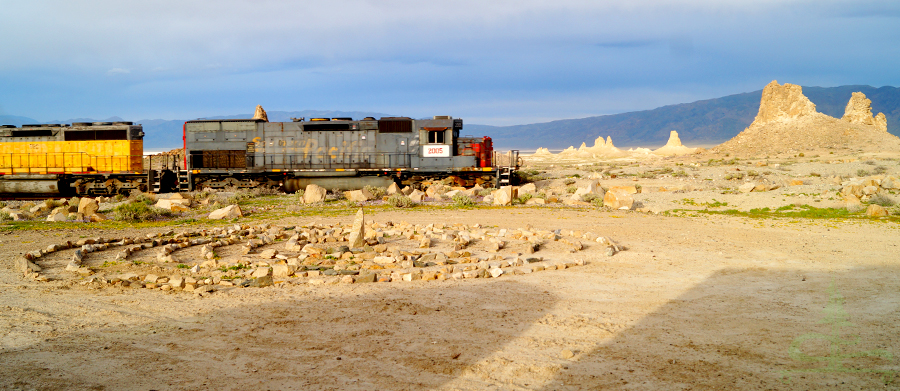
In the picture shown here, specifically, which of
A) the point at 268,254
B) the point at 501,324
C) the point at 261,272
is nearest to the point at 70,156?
the point at 268,254

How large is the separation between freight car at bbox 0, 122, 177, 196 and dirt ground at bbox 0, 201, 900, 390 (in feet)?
56.8

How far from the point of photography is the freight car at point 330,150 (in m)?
25.5

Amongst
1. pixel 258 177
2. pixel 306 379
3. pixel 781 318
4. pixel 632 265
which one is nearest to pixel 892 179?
pixel 632 265

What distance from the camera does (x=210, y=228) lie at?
46.1ft

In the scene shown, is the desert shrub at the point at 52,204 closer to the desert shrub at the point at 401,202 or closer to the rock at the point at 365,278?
the desert shrub at the point at 401,202

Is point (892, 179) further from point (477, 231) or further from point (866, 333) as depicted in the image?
point (866, 333)

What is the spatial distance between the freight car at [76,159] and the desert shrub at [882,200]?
2730cm

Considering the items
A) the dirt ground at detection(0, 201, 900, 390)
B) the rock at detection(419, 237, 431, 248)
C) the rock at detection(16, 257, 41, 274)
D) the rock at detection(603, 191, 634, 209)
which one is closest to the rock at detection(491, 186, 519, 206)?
the rock at detection(603, 191, 634, 209)

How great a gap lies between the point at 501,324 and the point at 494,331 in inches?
9.7

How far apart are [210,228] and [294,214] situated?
3.50 meters

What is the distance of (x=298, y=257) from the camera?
375 inches

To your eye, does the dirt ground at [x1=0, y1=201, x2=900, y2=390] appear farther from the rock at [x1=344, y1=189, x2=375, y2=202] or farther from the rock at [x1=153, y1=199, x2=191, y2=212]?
the rock at [x1=344, y1=189, x2=375, y2=202]

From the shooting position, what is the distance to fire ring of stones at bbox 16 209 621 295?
8102mm

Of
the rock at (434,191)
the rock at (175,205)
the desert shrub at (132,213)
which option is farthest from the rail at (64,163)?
the rock at (434,191)
